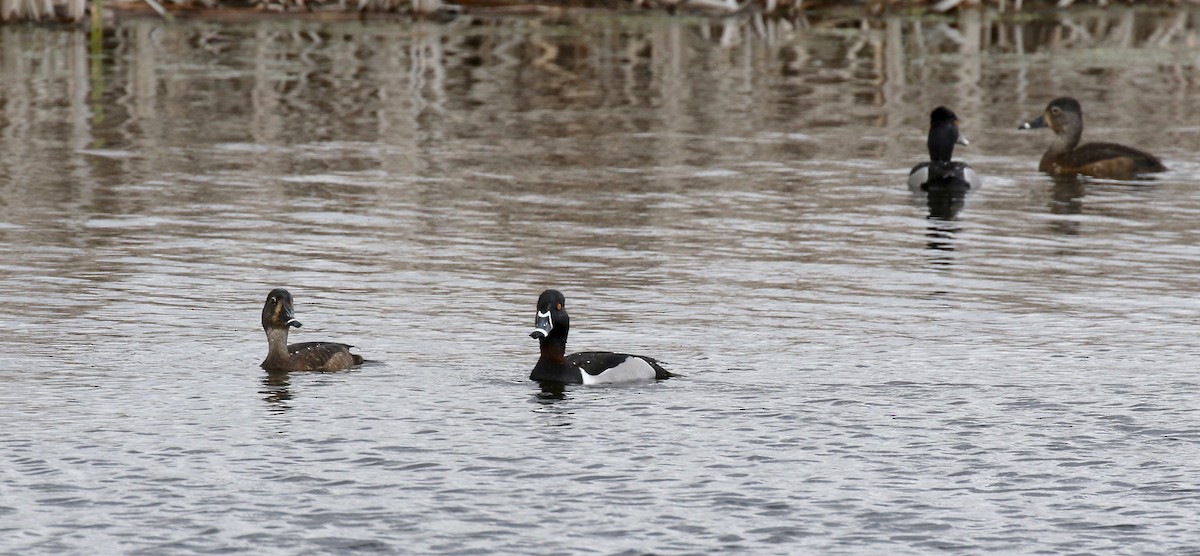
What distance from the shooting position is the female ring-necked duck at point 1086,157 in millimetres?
26938

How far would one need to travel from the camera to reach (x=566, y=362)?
1425cm

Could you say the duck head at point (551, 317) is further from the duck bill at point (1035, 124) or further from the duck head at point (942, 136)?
the duck bill at point (1035, 124)

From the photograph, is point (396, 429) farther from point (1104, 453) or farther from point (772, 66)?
point (772, 66)

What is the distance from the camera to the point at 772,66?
135ft

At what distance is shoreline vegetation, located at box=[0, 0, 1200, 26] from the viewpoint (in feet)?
145

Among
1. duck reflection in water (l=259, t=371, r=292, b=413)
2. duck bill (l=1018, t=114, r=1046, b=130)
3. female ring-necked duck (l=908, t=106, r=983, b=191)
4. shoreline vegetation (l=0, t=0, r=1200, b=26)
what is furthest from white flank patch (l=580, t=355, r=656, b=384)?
shoreline vegetation (l=0, t=0, r=1200, b=26)

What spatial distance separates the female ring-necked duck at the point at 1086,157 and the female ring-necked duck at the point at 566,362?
14.4 metres

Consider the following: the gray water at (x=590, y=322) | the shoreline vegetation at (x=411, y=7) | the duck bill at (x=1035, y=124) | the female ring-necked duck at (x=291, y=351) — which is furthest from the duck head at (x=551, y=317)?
the shoreline vegetation at (x=411, y=7)

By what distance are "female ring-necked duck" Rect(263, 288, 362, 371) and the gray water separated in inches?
5.1

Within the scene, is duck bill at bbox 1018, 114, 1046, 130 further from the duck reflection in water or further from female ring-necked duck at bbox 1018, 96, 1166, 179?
the duck reflection in water

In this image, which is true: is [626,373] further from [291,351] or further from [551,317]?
[291,351]

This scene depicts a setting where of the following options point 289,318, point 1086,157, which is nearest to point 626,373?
point 289,318

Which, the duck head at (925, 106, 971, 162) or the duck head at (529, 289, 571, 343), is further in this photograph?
the duck head at (925, 106, 971, 162)

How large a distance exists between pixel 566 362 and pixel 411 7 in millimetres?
37613
